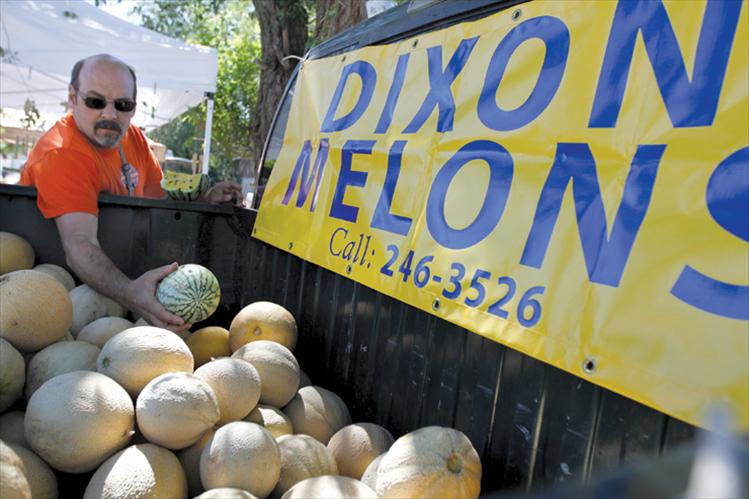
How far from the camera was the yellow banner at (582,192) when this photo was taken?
62.0 inches

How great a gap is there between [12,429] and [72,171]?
1.80 m

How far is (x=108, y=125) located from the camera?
14.3 ft

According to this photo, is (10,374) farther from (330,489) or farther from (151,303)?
(330,489)

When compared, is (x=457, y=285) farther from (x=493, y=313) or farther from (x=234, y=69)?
(x=234, y=69)

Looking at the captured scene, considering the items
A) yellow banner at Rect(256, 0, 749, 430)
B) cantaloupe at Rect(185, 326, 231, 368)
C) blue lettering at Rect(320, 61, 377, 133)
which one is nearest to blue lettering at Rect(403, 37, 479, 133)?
yellow banner at Rect(256, 0, 749, 430)

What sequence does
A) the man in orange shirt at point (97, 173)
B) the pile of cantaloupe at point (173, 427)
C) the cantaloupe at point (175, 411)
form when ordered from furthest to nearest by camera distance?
1. the man in orange shirt at point (97, 173)
2. the cantaloupe at point (175, 411)
3. the pile of cantaloupe at point (173, 427)

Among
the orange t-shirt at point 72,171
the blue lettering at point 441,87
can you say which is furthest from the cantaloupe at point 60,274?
the blue lettering at point 441,87

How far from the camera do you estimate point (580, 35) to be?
2.05m

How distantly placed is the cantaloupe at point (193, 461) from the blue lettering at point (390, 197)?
1.10m

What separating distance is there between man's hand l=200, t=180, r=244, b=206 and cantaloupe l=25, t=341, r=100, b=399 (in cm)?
169

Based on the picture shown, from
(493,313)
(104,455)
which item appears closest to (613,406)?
(493,313)

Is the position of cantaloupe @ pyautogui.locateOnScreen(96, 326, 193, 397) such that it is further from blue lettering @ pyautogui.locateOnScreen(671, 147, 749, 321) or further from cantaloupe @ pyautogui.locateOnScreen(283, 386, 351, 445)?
blue lettering @ pyautogui.locateOnScreen(671, 147, 749, 321)

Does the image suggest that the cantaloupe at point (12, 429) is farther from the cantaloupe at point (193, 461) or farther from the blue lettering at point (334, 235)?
the blue lettering at point (334, 235)

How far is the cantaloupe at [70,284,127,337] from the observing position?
3.45 metres
